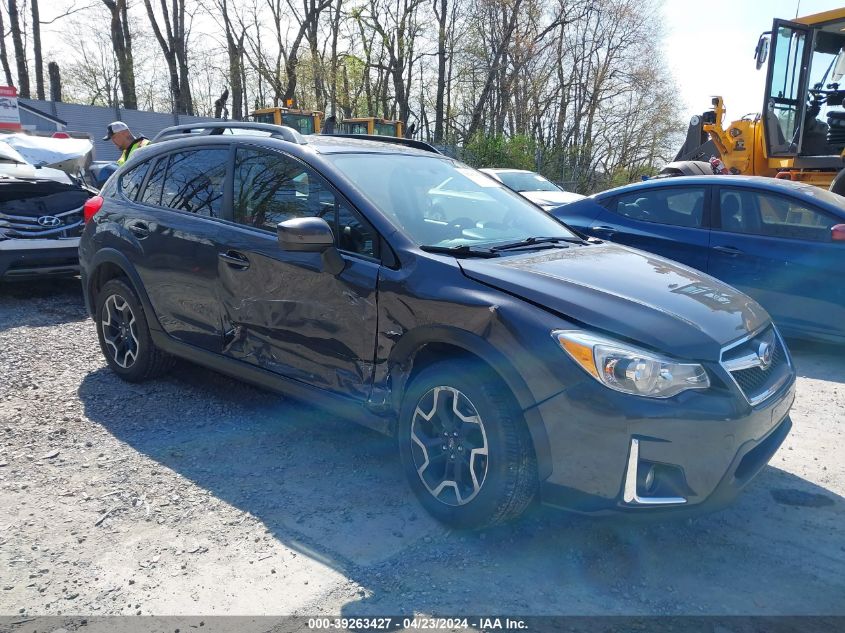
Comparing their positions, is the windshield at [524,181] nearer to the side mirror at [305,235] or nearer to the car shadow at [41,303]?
the car shadow at [41,303]

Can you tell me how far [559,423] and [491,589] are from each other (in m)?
0.69

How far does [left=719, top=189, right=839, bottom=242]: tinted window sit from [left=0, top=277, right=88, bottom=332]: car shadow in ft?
20.2

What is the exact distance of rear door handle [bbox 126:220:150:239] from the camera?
4438mm

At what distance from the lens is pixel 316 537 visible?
3.00m

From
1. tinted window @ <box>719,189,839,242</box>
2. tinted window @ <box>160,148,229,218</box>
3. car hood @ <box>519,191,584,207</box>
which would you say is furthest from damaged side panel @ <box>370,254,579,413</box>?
car hood @ <box>519,191,584,207</box>

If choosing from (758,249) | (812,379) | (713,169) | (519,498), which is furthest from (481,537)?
(713,169)

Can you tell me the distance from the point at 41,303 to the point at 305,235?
17.6 ft

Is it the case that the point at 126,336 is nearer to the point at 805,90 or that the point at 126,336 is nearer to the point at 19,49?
the point at 805,90

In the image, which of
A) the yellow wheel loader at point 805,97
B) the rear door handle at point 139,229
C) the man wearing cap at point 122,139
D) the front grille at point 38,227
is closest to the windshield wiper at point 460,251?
the rear door handle at point 139,229

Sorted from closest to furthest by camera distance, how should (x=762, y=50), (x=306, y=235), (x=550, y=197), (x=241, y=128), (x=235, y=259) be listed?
1. (x=306, y=235)
2. (x=235, y=259)
3. (x=241, y=128)
4. (x=762, y=50)
5. (x=550, y=197)

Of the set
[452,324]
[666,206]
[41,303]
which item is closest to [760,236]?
[666,206]

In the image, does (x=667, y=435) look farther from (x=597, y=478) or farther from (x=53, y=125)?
(x=53, y=125)

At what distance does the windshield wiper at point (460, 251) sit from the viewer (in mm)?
3219

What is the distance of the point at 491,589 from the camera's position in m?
2.65
